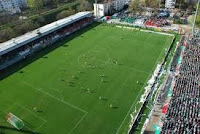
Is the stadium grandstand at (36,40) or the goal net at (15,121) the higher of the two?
the stadium grandstand at (36,40)

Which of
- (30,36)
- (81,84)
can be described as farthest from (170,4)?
(81,84)

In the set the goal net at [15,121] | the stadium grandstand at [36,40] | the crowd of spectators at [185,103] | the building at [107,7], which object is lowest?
the goal net at [15,121]

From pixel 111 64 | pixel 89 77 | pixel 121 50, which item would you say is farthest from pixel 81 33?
pixel 89 77

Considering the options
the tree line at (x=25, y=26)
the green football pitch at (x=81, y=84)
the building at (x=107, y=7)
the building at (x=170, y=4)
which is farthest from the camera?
the building at (x=170, y=4)

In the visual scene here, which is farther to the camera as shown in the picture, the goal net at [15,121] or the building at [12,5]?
the building at [12,5]

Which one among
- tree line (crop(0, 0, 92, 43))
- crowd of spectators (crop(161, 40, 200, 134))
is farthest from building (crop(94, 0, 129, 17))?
crowd of spectators (crop(161, 40, 200, 134))

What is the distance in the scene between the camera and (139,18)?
6856 centimetres

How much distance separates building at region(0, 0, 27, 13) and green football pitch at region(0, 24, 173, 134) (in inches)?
1722

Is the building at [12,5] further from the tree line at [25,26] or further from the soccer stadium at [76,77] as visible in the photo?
the soccer stadium at [76,77]

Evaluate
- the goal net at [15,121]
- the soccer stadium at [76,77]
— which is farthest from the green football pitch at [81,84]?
the goal net at [15,121]

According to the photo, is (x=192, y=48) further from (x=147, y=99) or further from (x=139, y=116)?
(x=139, y=116)

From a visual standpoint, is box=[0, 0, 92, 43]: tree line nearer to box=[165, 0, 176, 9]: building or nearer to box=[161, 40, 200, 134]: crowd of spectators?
box=[165, 0, 176, 9]: building

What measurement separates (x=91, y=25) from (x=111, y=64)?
1044 inches

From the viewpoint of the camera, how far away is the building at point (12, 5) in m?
84.4
